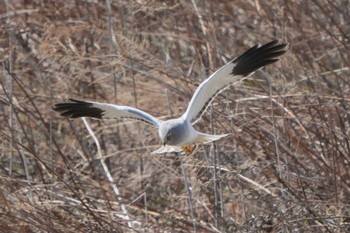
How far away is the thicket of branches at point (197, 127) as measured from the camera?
14.1 feet

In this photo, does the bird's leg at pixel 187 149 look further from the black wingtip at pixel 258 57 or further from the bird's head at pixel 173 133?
the black wingtip at pixel 258 57

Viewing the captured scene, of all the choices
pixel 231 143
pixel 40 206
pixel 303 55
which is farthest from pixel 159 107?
pixel 40 206

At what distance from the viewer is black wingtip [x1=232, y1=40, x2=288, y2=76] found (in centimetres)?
415

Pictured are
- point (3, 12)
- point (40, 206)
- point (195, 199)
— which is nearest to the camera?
point (40, 206)

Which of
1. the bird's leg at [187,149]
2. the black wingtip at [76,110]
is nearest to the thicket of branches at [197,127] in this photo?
the bird's leg at [187,149]

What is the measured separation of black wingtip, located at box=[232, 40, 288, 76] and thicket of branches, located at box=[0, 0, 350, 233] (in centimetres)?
17

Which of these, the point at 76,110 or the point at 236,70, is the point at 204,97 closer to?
the point at 236,70

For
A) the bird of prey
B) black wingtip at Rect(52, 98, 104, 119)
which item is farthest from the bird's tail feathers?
black wingtip at Rect(52, 98, 104, 119)

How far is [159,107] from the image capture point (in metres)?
5.25

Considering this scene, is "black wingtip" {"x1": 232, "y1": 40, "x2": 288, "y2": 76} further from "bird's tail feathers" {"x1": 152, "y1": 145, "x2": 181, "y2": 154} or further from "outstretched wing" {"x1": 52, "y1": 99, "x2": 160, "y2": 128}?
"outstretched wing" {"x1": 52, "y1": 99, "x2": 160, "y2": 128}

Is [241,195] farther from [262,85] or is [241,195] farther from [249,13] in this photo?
[249,13]

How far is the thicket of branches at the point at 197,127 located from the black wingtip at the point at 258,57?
0.56 feet

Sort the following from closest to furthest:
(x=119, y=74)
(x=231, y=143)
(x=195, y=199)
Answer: (x=195, y=199) < (x=231, y=143) < (x=119, y=74)

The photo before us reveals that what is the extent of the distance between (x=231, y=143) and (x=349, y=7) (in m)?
0.88
